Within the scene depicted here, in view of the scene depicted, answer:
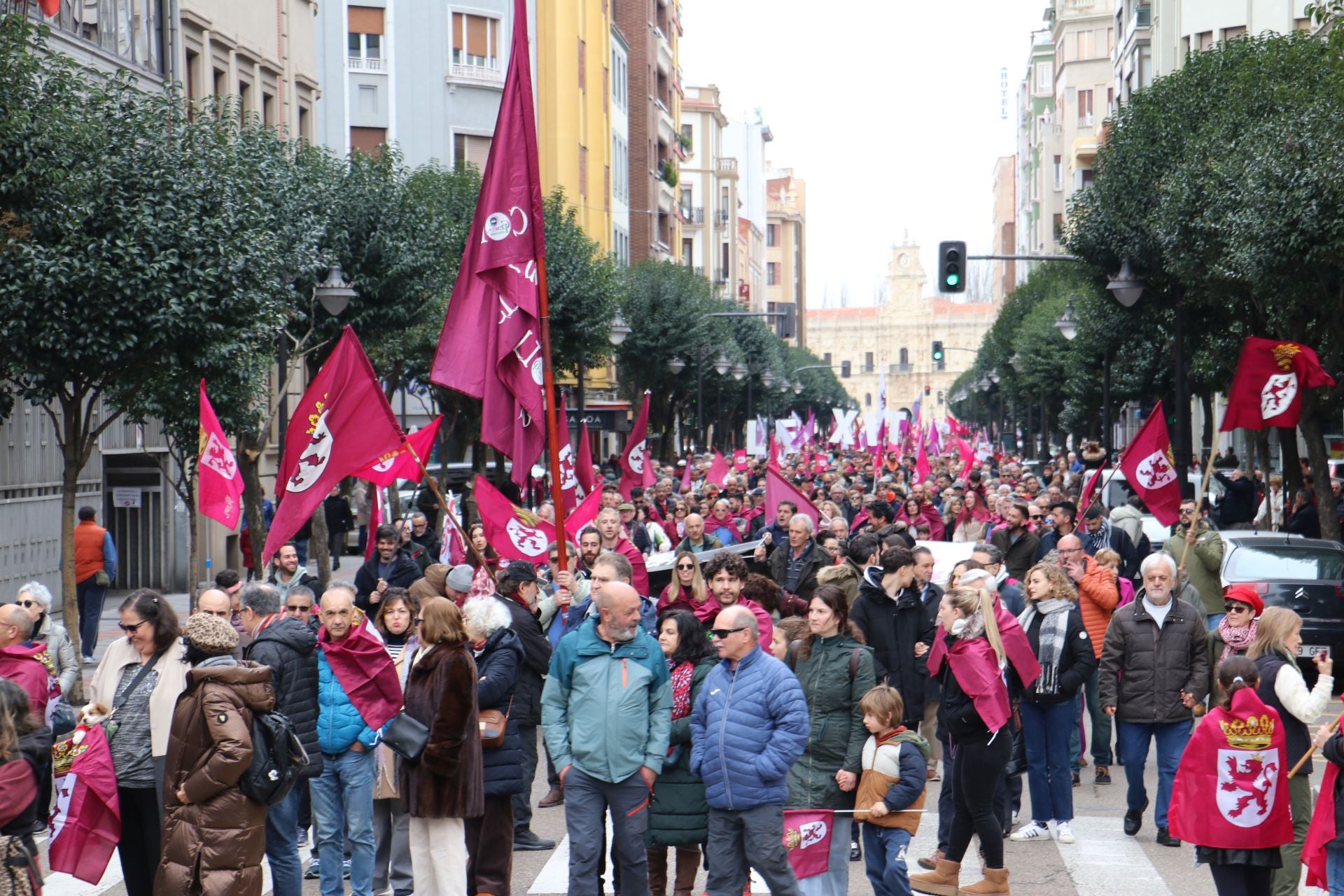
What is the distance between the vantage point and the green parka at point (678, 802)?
8.08 meters

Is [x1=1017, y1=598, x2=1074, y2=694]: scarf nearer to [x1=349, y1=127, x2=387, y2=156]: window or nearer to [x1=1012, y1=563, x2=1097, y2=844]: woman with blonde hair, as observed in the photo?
[x1=1012, y1=563, x2=1097, y2=844]: woman with blonde hair

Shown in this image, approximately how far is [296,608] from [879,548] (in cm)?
569

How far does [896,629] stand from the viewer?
11.0 meters

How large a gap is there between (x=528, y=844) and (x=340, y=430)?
333 cm

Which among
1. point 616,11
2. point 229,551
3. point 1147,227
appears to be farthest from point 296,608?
point 616,11

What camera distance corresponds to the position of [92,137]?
17031 millimetres

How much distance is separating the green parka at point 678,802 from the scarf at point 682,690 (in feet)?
0.23

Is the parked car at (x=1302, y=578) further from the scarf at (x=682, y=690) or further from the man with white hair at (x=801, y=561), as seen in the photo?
the scarf at (x=682, y=690)

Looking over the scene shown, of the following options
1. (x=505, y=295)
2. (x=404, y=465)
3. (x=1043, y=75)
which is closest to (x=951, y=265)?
(x=404, y=465)

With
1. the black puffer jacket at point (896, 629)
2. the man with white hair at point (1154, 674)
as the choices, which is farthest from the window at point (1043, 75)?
the man with white hair at point (1154, 674)

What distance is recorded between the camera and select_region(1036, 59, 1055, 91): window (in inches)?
4975

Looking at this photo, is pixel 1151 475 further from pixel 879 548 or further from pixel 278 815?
pixel 278 815

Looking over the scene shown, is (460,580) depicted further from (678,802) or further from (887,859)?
(887,859)

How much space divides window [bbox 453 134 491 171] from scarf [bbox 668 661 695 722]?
4294 centimetres
